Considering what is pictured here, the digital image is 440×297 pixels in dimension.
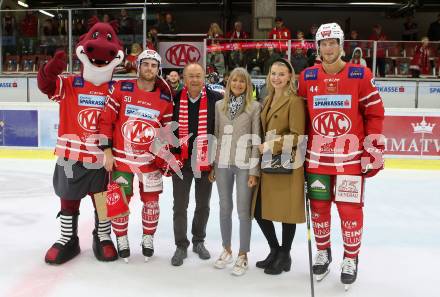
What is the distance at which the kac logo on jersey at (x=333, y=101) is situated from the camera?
2578mm

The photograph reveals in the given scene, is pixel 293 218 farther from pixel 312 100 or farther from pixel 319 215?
pixel 312 100

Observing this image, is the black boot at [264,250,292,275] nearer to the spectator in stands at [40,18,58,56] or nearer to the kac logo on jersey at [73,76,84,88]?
the kac logo on jersey at [73,76,84,88]

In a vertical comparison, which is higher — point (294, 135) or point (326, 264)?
point (294, 135)

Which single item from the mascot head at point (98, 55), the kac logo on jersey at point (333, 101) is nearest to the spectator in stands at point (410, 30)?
the kac logo on jersey at point (333, 101)

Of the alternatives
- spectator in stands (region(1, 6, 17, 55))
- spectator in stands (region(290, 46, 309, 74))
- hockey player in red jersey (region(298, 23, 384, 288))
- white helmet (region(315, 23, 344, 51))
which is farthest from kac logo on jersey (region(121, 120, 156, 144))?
spectator in stands (region(1, 6, 17, 55))

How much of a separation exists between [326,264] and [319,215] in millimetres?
286

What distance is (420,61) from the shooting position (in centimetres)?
717

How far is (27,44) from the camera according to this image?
295 inches

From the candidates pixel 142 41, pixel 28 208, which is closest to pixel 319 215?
pixel 28 208

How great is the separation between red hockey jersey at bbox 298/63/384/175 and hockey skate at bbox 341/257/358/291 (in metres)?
0.49

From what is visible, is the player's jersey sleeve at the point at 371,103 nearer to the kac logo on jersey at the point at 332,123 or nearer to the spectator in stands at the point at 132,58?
the kac logo on jersey at the point at 332,123

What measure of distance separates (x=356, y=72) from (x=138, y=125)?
4.04 feet

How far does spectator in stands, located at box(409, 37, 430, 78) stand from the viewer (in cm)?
710

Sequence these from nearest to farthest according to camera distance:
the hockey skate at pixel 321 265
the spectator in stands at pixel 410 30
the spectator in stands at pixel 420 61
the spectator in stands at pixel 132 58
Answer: the hockey skate at pixel 321 265 < the spectator in stands at pixel 132 58 < the spectator in stands at pixel 420 61 < the spectator in stands at pixel 410 30
